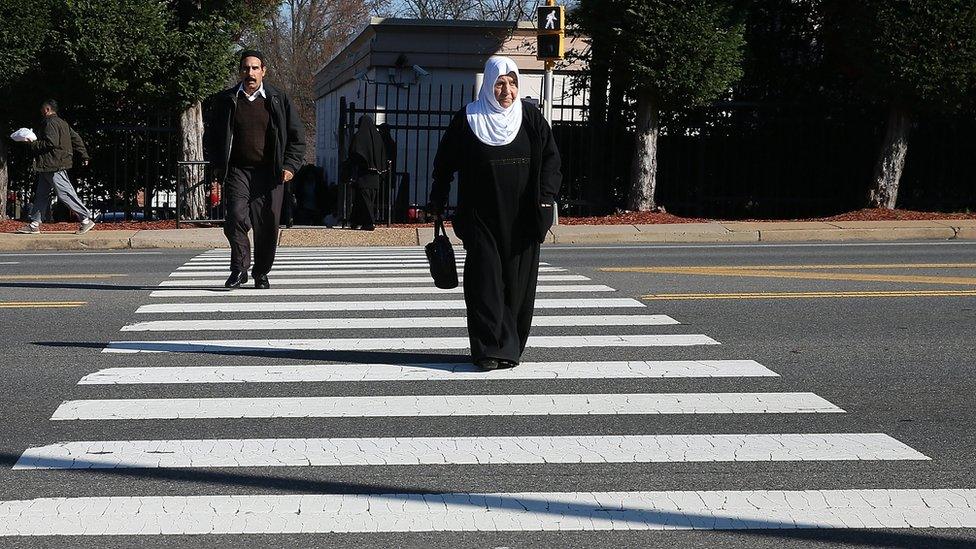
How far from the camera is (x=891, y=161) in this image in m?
21.5

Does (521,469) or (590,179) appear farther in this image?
(590,179)

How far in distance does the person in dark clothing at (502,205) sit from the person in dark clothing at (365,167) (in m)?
11.7

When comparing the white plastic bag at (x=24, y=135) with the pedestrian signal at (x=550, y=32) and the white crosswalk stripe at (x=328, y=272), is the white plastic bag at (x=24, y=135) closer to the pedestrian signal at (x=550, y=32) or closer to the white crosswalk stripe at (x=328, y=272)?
the white crosswalk stripe at (x=328, y=272)

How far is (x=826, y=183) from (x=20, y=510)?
20.6m

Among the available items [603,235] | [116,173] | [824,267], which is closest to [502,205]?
[824,267]

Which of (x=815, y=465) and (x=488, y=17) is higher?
(x=488, y=17)

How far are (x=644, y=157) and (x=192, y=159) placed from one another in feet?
24.9

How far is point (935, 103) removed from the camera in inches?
810

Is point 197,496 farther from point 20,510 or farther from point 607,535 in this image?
point 607,535

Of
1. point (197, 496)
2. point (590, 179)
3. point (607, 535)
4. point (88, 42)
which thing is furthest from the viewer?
point (590, 179)

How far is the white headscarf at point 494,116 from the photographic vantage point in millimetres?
7410

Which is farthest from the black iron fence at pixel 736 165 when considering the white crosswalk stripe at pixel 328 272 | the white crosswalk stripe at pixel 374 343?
the white crosswalk stripe at pixel 374 343

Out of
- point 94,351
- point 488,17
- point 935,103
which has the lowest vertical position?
point 94,351

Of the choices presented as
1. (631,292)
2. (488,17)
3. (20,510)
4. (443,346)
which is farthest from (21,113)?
(488,17)
